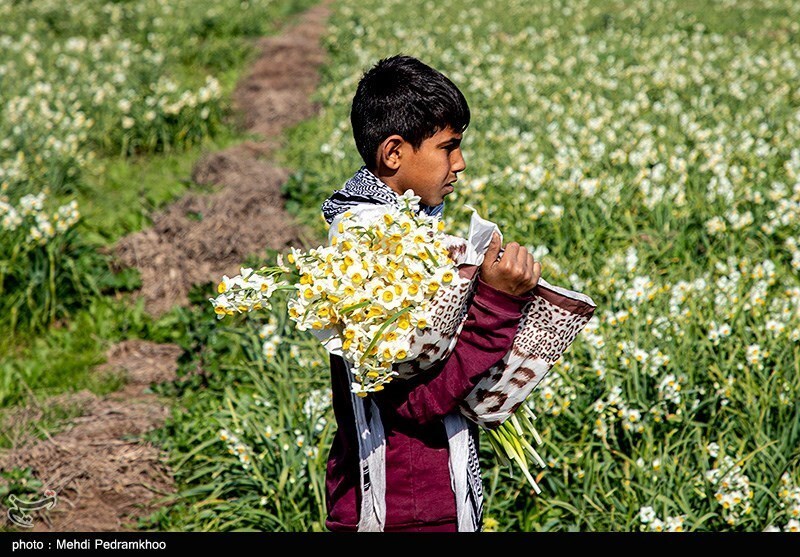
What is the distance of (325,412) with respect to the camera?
4.03 metres

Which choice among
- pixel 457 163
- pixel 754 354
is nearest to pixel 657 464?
pixel 754 354

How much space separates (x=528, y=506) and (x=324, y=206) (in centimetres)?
207

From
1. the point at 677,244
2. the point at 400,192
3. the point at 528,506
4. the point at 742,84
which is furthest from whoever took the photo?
the point at 742,84

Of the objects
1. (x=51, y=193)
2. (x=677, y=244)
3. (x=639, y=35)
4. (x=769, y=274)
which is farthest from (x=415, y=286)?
(x=639, y=35)

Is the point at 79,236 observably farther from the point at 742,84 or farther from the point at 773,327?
the point at 742,84

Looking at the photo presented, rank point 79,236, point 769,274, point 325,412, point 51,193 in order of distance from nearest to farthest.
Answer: point 325,412 → point 769,274 → point 79,236 → point 51,193

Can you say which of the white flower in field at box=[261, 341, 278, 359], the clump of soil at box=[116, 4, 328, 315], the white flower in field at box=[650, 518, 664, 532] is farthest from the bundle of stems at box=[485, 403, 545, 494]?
the clump of soil at box=[116, 4, 328, 315]

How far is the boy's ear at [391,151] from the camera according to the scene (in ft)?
7.11

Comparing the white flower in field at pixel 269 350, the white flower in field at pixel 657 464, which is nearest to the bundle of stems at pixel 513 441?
the white flower in field at pixel 657 464

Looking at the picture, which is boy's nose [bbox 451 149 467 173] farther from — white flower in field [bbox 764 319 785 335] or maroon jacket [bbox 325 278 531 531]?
white flower in field [bbox 764 319 785 335]

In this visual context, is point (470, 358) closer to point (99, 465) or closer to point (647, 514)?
point (647, 514)

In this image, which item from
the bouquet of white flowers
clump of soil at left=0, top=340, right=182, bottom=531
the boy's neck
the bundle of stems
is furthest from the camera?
clump of soil at left=0, top=340, right=182, bottom=531

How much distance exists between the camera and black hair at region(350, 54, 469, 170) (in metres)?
2.15

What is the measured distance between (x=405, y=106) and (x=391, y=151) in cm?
12
